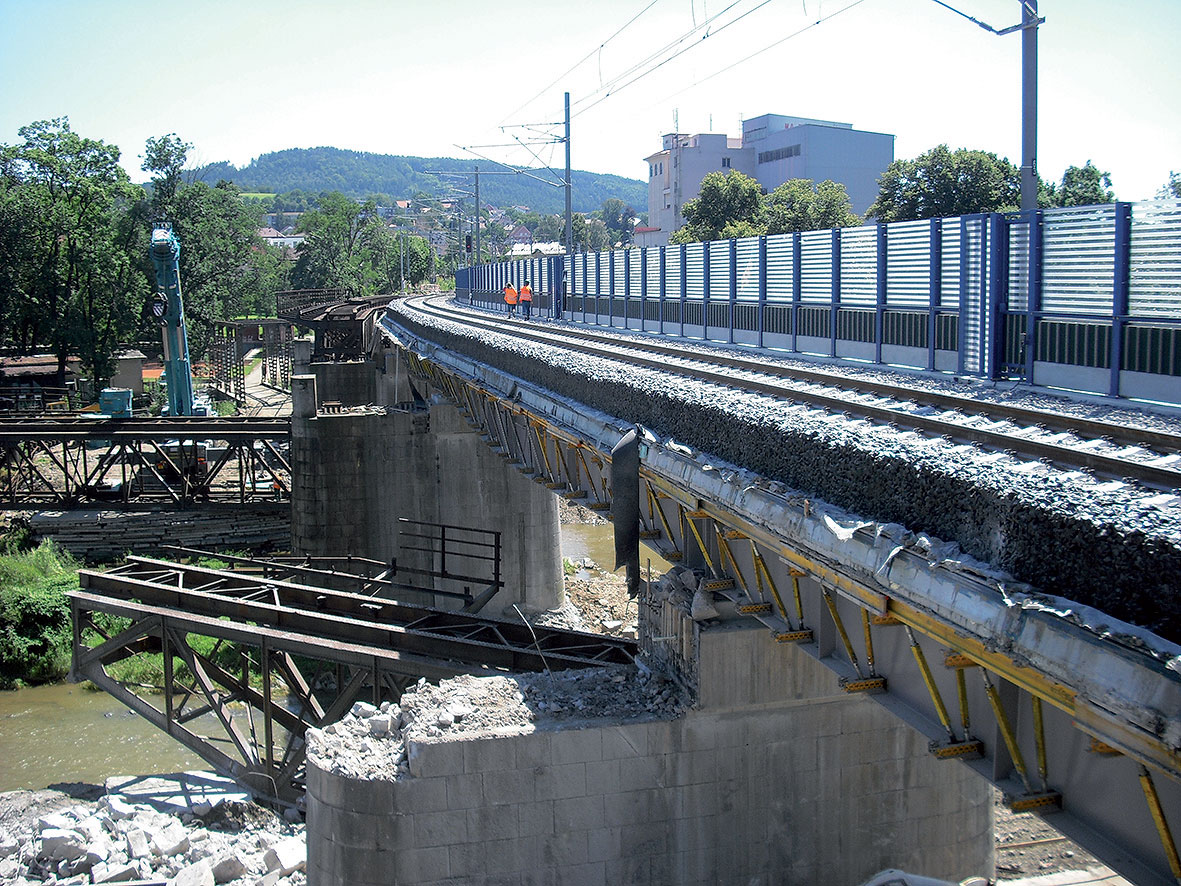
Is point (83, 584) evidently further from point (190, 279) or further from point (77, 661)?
point (190, 279)

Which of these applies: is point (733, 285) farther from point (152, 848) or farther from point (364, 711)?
point (152, 848)

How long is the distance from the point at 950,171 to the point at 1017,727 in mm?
45732

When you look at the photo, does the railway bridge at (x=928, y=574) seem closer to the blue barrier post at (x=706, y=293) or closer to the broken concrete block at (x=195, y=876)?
the broken concrete block at (x=195, y=876)

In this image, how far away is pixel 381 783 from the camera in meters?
9.23

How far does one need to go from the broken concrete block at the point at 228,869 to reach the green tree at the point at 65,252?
48.9m

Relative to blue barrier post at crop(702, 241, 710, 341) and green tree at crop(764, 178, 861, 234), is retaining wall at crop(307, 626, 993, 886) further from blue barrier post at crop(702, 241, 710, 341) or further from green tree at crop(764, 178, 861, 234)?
green tree at crop(764, 178, 861, 234)

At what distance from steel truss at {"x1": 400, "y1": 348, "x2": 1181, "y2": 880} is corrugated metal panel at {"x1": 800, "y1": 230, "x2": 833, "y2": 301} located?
7.97m

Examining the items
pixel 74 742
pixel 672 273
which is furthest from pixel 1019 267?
pixel 74 742

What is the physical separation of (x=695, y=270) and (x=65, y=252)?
44.1m

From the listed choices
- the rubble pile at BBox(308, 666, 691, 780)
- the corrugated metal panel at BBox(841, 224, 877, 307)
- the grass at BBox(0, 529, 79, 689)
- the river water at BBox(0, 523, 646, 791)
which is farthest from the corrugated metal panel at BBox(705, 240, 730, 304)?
the grass at BBox(0, 529, 79, 689)

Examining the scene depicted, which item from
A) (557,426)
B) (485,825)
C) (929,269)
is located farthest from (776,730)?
(929,269)

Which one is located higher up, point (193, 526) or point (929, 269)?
point (929, 269)

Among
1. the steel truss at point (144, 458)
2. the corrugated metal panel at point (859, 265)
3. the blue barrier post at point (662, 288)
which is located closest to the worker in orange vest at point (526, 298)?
the steel truss at point (144, 458)

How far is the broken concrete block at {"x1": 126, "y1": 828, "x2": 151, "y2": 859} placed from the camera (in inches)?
515
